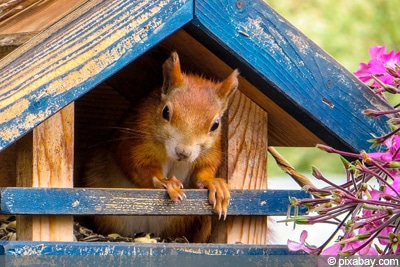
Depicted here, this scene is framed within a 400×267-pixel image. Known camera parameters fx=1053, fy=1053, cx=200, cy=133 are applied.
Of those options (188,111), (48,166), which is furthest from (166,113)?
(48,166)

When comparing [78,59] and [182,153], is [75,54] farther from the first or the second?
[182,153]

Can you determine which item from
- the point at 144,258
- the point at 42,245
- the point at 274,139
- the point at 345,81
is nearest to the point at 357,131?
the point at 345,81

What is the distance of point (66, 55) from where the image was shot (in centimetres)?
258

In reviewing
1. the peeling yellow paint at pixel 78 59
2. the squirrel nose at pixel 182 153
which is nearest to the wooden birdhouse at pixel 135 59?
the peeling yellow paint at pixel 78 59

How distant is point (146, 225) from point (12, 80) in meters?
1.05

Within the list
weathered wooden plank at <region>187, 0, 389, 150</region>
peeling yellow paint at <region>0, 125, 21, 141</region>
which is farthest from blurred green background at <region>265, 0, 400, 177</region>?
peeling yellow paint at <region>0, 125, 21, 141</region>

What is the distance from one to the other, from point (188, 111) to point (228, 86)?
24 centimetres

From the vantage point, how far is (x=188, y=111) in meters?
3.22

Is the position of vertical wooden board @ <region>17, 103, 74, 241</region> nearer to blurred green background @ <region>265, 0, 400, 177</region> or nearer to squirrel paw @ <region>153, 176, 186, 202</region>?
squirrel paw @ <region>153, 176, 186, 202</region>

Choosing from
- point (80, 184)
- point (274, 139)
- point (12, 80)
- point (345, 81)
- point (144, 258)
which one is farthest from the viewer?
point (80, 184)

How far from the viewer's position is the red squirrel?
10.4 feet

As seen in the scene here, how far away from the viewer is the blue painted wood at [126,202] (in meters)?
2.61

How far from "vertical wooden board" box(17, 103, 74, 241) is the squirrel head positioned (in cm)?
44

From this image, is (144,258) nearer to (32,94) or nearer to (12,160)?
(32,94)
